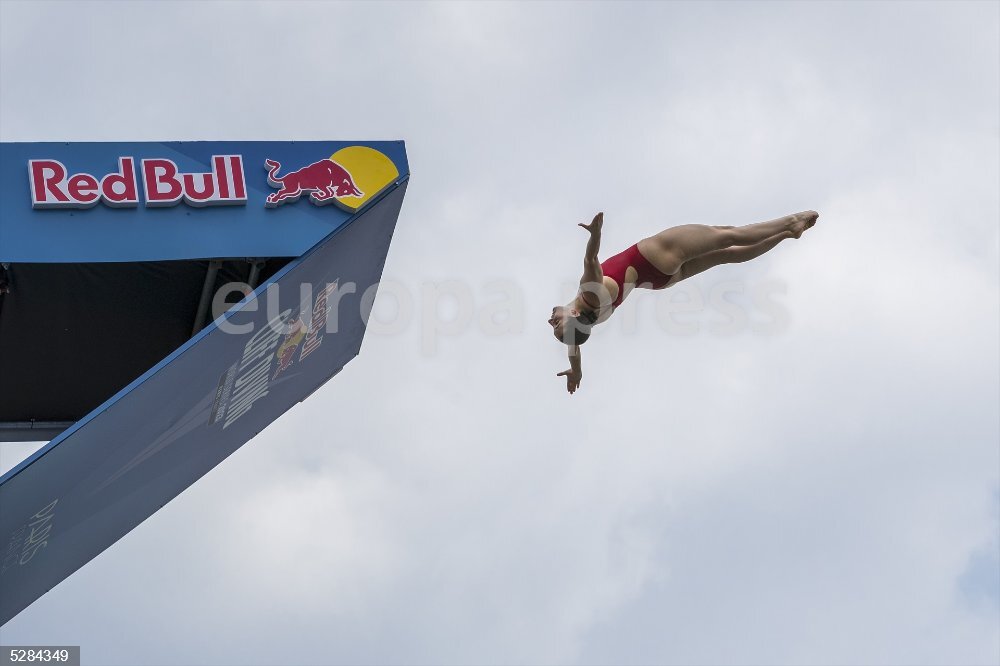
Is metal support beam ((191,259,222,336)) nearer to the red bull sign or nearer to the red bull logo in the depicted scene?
the red bull sign

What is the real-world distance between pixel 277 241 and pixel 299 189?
58 centimetres

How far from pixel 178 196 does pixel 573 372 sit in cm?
438

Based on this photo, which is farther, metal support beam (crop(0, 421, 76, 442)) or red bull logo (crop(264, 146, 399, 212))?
metal support beam (crop(0, 421, 76, 442))

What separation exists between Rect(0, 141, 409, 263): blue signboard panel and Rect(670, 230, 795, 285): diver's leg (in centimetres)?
354

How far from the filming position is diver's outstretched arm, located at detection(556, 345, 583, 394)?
14.7 m

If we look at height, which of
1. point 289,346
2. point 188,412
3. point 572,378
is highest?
point 289,346

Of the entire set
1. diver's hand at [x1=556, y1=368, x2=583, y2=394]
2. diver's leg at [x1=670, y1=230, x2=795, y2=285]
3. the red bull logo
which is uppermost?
the red bull logo

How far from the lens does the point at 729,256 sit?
15.0 meters

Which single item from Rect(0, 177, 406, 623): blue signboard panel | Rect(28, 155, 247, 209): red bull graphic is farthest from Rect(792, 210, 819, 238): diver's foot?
Rect(28, 155, 247, 209): red bull graphic

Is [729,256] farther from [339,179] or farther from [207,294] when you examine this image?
[207,294]

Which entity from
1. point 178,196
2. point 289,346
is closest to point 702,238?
point 178,196

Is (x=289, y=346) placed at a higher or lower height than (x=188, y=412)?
higher

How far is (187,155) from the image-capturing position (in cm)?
1644

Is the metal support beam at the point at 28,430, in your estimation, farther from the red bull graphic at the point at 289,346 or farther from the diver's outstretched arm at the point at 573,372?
the diver's outstretched arm at the point at 573,372
